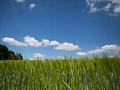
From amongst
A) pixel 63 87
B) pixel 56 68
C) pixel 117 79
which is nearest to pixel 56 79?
pixel 63 87

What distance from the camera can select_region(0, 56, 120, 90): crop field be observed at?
2.46 meters

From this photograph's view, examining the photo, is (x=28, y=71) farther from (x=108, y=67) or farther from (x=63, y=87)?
(x=108, y=67)

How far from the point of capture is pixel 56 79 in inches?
97.1

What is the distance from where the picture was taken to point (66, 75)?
263 centimetres

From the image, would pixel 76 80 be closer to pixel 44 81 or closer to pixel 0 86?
pixel 44 81

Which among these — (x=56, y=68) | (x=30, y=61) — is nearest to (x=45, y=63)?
(x=56, y=68)

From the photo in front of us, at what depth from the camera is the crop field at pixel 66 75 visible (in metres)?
2.46

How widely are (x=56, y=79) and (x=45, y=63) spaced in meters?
0.55

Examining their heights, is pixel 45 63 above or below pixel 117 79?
above

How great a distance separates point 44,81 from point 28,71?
52cm

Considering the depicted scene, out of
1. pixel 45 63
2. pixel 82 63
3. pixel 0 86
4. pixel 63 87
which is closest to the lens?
pixel 63 87

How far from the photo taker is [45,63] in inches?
117

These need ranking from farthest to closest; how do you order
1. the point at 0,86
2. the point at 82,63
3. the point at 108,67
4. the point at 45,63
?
the point at 0,86
the point at 45,63
the point at 82,63
the point at 108,67

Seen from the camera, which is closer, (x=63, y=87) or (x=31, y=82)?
(x=63, y=87)
